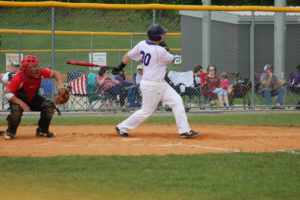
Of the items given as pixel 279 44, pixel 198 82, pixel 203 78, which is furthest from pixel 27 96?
pixel 279 44

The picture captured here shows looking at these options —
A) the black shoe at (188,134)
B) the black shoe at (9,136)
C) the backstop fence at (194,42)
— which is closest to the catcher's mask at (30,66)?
the black shoe at (9,136)

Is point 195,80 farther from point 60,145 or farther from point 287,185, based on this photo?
point 287,185

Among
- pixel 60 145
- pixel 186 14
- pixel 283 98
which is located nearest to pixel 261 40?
pixel 186 14

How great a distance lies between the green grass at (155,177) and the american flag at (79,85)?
727cm

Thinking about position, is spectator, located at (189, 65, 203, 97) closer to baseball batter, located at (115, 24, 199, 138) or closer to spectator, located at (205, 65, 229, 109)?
spectator, located at (205, 65, 229, 109)

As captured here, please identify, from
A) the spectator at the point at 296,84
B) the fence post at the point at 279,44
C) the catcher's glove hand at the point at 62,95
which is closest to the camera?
the catcher's glove hand at the point at 62,95

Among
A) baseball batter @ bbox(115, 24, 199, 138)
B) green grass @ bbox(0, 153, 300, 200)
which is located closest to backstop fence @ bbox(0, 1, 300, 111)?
baseball batter @ bbox(115, 24, 199, 138)

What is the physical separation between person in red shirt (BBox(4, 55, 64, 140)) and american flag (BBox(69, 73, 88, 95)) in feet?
15.3

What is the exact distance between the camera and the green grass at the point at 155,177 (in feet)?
20.7

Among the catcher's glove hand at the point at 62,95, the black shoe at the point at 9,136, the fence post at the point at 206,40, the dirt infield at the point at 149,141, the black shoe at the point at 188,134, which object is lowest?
the dirt infield at the point at 149,141

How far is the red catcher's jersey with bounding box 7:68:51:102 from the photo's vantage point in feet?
34.0

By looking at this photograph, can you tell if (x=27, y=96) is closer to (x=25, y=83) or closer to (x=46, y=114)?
(x=25, y=83)

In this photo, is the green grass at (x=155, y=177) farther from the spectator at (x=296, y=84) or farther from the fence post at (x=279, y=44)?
the fence post at (x=279, y=44)

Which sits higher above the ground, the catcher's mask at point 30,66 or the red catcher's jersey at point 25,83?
the catcher's mask at point 30,66
